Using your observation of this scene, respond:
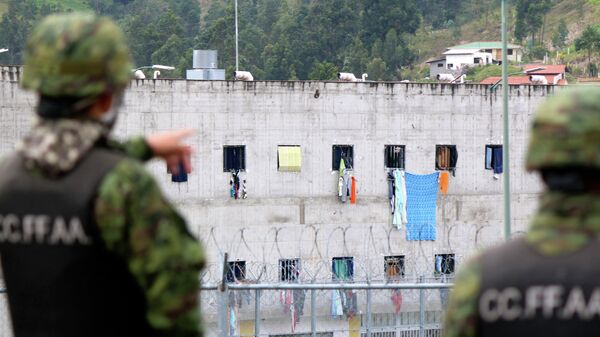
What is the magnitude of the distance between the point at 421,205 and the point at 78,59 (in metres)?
36.6

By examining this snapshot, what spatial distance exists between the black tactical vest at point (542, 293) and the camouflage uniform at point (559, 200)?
3cm

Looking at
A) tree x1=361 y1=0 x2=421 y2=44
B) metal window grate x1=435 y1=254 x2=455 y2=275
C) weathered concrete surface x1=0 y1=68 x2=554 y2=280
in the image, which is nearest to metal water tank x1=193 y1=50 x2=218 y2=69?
weathered concrete surface x1=0 y1=68 x2=554 y2=280

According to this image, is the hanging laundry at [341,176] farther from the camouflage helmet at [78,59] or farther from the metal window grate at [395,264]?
the camouflage helmet at [78,59]

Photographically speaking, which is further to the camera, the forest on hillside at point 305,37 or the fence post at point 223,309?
the forest on hillside at point 305,37

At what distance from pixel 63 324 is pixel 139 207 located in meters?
0.43

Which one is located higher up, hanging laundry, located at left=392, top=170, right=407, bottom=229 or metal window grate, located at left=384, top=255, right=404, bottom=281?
hanging laundry, located at left=392, top=170, right=407, bottom=229

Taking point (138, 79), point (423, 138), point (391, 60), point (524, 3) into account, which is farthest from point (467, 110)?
point (524, 3)

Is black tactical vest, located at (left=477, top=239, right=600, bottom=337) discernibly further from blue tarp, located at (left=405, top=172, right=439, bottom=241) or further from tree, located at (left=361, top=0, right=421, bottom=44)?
tree, located at (left=361, top=0, right=421, bottom=44)

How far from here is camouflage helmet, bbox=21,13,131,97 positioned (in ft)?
13.2

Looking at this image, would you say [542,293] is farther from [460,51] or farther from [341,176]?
[460,51]

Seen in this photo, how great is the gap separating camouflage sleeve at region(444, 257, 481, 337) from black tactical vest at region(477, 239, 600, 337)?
0.02 metres

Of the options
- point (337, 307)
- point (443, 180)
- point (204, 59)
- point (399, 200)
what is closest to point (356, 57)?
point (204, 59)

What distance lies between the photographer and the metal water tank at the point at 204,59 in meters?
46.2

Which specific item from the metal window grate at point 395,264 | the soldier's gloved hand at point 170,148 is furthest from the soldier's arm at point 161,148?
the metal window grate at point 395,264
